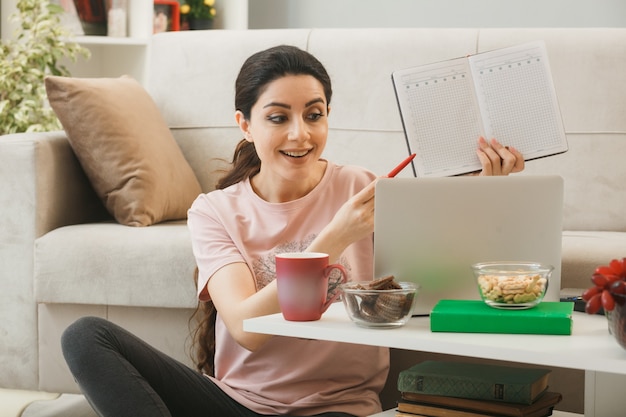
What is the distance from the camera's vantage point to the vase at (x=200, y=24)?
4.13 metres

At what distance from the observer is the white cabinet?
387 centimetres

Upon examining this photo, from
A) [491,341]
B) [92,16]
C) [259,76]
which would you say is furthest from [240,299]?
[92,16]

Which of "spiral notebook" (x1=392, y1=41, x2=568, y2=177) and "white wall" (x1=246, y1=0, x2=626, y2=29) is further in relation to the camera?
"white wall" (x1=246, y1=0, x2=626, y2=29)

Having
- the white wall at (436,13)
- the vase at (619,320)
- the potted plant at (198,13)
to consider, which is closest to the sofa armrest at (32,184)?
the vase at (619,320)

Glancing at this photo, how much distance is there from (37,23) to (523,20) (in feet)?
6.23

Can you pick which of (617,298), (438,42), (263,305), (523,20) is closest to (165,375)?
(263,305)

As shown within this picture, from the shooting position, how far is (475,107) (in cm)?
154

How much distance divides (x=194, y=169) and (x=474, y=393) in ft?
5.21

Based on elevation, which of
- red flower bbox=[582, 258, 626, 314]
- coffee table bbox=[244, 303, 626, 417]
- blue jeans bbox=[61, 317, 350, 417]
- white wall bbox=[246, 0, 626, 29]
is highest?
white wall bbox=[246, 0, 626, 29]

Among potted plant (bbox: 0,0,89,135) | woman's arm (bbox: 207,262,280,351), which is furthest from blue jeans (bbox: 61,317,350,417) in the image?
potted plant (bbox: 0,0,89,135)

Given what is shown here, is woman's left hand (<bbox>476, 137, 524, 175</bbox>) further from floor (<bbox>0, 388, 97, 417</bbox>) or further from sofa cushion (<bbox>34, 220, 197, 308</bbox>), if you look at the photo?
floor (<bbox>0, 388, 97, 417</bbox>)

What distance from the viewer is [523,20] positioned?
385cm

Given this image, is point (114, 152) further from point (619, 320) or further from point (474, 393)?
point (619, 320)

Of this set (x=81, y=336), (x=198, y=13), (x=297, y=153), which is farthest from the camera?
(x=198, y=13)
